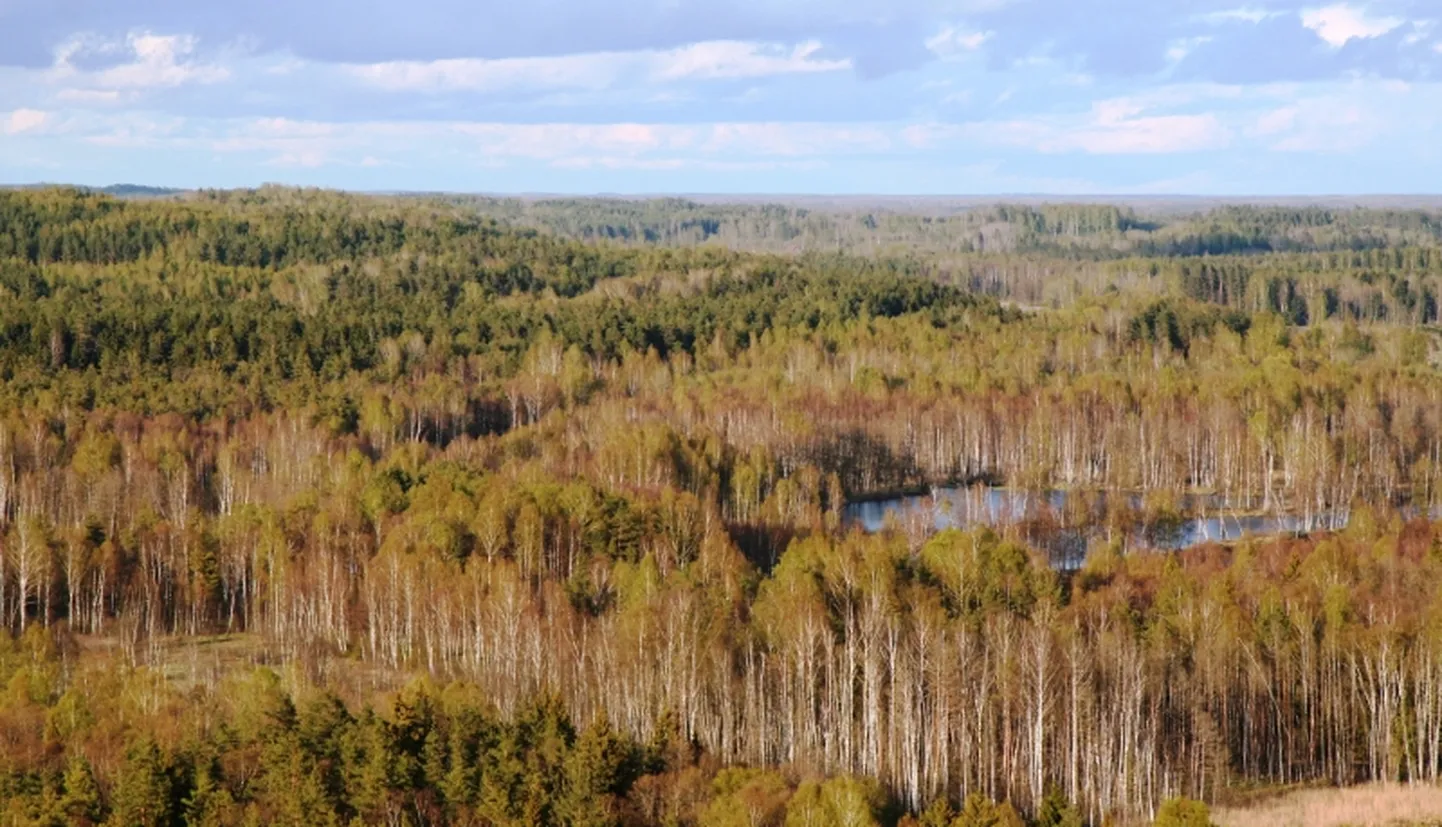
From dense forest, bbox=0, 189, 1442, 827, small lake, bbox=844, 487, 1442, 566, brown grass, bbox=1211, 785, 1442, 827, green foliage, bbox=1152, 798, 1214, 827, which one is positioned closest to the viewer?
green foliage, bbox=1152, 798, 1214, 827

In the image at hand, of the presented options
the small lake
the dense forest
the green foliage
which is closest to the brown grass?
the dense forest

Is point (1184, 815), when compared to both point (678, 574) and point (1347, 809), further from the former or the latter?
point (678, 574)

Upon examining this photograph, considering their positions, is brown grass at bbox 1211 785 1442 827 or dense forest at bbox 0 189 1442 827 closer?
dense forest at bbox 0 189 1442 827

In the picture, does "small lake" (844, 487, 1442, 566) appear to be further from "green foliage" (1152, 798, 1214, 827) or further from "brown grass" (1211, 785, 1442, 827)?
"green foliage" (1152, 798, 1214, 827)

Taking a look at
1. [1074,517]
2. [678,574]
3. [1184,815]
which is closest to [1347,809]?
[1184,815]

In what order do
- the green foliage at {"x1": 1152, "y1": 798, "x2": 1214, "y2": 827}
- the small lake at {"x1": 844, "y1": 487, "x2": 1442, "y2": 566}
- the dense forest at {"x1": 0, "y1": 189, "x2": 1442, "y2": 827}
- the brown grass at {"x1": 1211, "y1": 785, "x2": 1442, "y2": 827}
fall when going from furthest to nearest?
the small lake at {"x1": 844, "y1": 487, "x2": 1442, "y2": 566} → the brown grass at {"x1": 1211, "y1": 785, "x2": 1442, "y2": 827} → the dense forest at {"x1": 0, "y1": 189, "x2": 1442, "y2": 827} → the green foliage at {"x1": 1152, "y1": 798, "x2": 1214, "y2": 827}

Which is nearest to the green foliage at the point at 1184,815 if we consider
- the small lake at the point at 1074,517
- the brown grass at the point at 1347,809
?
the brown grass at the point at 1347,809
